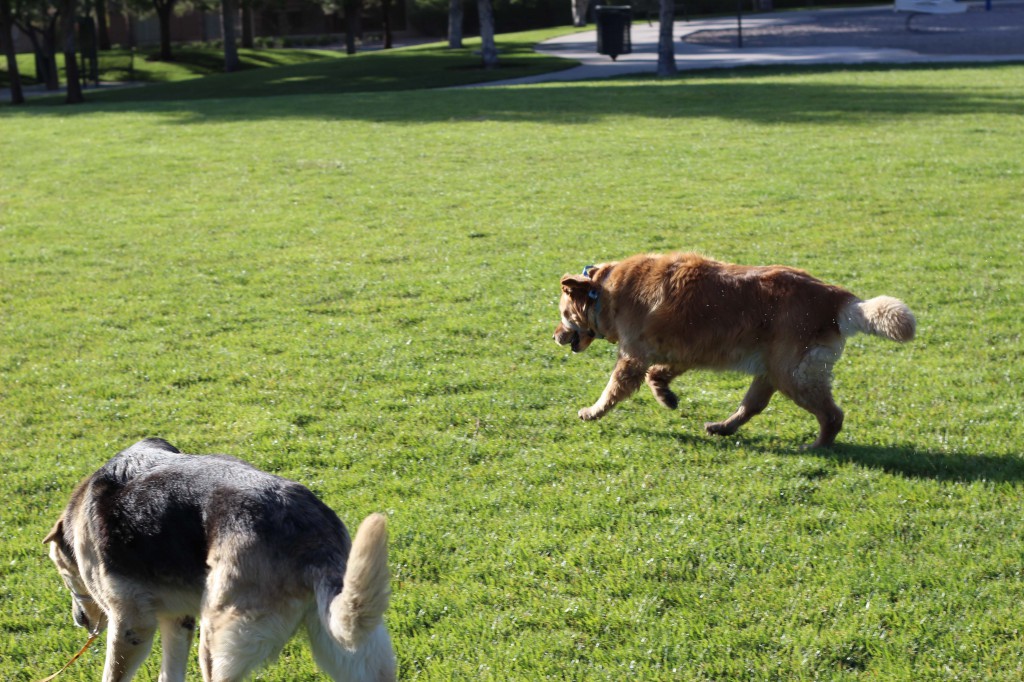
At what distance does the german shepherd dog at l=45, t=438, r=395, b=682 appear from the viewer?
123 inches

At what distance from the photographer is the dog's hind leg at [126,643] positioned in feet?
A: 11.8

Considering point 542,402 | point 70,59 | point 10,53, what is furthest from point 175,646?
point 10,53

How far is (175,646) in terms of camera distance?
3.89 meters

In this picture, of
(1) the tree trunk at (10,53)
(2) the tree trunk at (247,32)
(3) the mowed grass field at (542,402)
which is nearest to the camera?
(3) the mowed grass field at (542,402)

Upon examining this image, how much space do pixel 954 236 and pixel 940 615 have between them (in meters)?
7.50

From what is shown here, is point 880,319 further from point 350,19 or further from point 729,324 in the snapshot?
point 350,19

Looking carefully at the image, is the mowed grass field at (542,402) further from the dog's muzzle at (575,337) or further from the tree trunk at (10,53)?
the tree trunk at (10,53)

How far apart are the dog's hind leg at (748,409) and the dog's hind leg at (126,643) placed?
150 inches

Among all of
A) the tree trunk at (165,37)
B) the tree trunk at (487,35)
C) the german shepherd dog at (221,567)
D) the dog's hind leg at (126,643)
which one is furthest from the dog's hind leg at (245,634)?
the tree trunk at (165,37)

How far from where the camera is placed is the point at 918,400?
6781mm

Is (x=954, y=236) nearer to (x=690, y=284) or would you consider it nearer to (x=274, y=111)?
(x=690, y=284)

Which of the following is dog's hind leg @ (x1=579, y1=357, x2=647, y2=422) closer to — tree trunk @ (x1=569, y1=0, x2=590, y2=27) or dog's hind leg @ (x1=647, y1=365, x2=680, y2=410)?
dog's hind leg @ (x1=647, y1=365, x2=680, y2=410)

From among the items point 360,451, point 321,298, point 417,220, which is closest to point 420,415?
point 360,451

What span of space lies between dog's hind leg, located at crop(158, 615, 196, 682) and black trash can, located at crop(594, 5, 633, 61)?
116 feet
